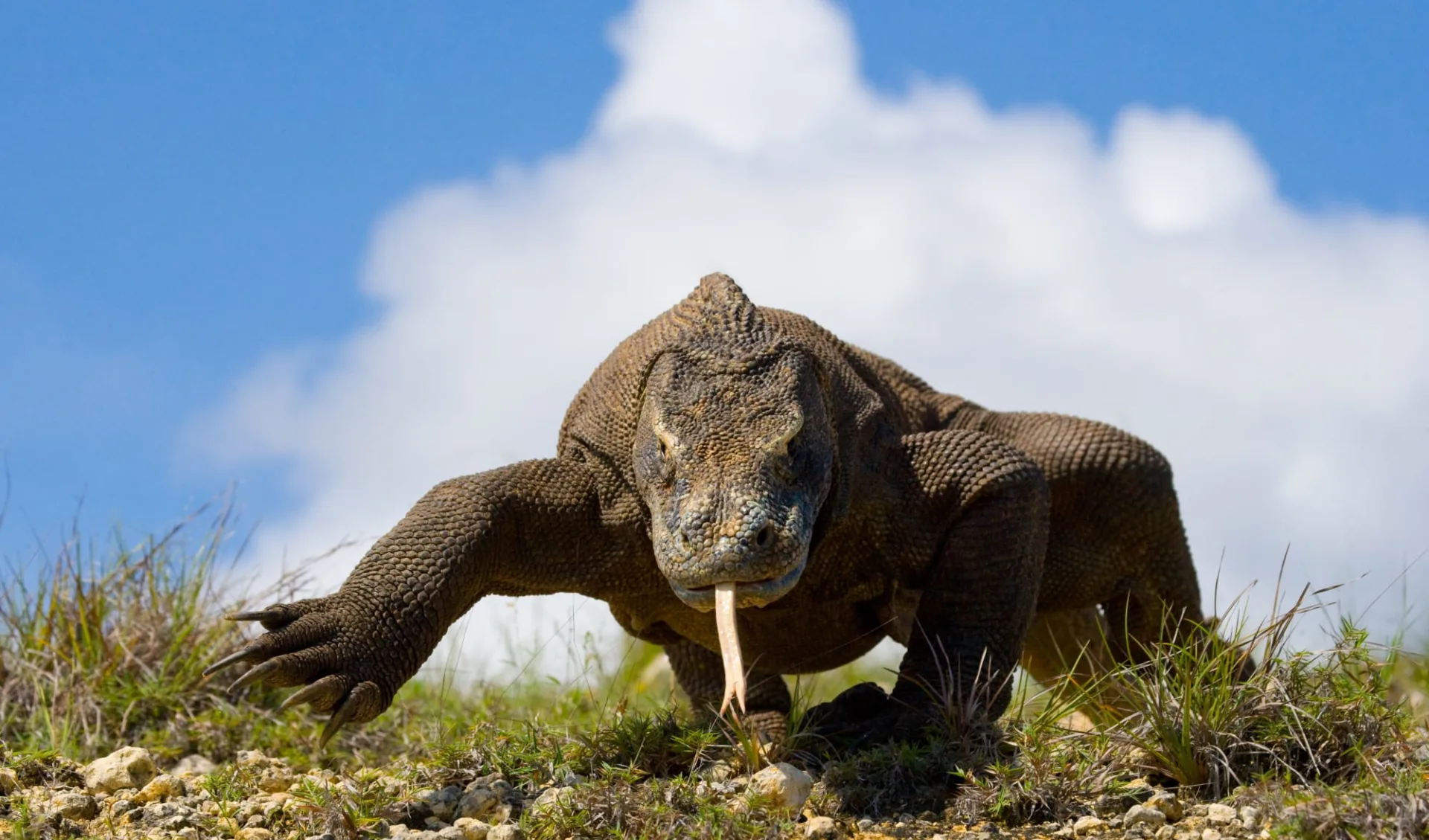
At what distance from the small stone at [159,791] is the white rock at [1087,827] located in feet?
10.9

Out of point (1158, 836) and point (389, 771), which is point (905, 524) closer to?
point (1158, 836)

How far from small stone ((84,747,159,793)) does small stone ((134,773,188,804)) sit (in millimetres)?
133

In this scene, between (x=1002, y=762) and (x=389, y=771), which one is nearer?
(x=1002, y=762)

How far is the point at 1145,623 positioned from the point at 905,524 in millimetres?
2069

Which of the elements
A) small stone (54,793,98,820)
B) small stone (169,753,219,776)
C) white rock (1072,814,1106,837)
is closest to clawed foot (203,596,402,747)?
small stone (54,793,98,820)

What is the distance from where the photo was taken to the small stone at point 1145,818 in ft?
18.1

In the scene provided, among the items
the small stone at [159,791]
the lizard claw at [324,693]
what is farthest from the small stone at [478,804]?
the small stone at [159,791]

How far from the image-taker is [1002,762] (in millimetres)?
5836

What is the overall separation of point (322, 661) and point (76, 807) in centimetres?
111

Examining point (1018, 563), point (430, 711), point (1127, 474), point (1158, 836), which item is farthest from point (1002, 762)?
point (430, 711)

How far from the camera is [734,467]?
5598mm

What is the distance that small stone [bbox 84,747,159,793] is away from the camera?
633 centimetres

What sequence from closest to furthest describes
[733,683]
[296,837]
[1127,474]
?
[733,683] → [296,837] → [1127,474]

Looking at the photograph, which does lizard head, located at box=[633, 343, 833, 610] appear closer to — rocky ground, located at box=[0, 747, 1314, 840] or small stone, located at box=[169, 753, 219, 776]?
rocky ground, located at box=[0, 747, 1314, 840]
